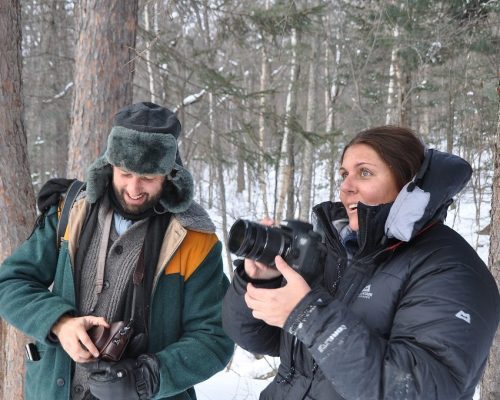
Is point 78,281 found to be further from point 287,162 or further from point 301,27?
point 287,162

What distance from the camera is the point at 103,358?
61.5 inches

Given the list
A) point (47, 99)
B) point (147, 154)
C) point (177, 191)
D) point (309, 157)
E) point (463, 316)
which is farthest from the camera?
point (309, 157)

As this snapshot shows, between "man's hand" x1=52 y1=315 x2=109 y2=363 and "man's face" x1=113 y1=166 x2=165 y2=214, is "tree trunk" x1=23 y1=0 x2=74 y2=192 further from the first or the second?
"man's hand" x1=52 y1=315 x2=109 y2=363

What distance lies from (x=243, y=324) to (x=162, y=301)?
38 centimetres

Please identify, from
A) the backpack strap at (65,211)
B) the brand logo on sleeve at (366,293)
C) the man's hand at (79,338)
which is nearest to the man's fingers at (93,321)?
the man's hand at (79,338)

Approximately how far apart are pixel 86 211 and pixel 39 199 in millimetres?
232

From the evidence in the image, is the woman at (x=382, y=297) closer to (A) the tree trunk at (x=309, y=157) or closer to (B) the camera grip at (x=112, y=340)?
(B) the camera grip at (x=112, y=340)

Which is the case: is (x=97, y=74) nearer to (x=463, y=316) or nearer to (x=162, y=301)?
(x=162, y=301)

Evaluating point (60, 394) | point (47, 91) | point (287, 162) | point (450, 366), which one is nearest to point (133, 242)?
point (60, 394)

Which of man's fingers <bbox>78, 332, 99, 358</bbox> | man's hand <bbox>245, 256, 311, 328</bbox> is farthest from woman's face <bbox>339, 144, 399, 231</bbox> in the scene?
man's fingers <bbox>78, 332, 99, 358</bbox>

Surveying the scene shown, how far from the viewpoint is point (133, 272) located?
178cm

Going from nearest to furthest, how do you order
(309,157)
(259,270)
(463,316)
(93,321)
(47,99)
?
(463,316) → (259,270) → (93,321) → (47,99) → (309,157)

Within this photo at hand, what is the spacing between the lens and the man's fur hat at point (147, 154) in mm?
1762

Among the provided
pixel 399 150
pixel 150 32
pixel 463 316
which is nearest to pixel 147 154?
pixel 399 150
